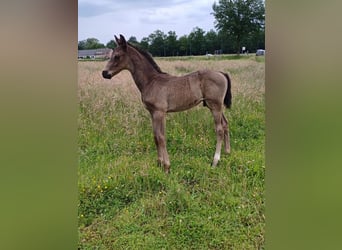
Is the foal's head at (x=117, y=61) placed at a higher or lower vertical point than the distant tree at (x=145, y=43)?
lower

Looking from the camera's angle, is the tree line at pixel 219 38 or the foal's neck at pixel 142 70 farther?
the foal's neck at pixel 142 70

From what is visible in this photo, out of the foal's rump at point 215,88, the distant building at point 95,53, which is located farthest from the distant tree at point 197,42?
the distant building at point 95,53

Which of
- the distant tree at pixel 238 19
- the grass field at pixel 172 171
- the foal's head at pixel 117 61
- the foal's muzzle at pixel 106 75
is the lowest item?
the grass field at pixel 172 171

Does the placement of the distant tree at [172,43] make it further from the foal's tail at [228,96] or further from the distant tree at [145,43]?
the foal's tail at [228,96]

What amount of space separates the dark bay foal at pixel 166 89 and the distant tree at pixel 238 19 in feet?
0.71

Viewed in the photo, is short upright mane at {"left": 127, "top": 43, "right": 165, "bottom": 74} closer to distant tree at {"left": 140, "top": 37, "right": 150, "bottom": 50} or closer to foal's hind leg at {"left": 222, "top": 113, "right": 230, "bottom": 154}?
distant tree at {"left": 140, "top": 37, "right": 150, "bottom": 50}

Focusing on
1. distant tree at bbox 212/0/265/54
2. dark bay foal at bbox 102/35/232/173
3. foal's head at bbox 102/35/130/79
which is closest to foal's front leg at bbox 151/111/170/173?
dark bay foal at bbox 102/35/232/173

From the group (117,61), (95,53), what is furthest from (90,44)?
(117,61)

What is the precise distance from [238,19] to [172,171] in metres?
0.87

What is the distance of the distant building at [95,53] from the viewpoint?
1714 mm
